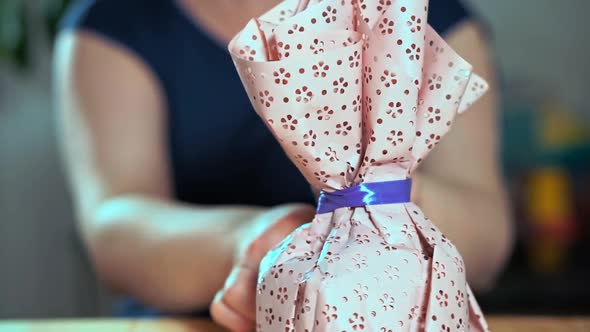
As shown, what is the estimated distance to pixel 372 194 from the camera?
378 millimetres

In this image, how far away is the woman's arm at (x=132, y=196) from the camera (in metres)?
0.64

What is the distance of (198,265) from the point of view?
63cm

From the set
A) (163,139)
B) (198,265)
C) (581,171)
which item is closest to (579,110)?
(581,171)

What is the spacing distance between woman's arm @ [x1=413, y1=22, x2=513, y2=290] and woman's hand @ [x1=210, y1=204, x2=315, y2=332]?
193 millimetres

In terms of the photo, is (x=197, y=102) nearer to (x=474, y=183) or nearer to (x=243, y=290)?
(x=474, y=183)

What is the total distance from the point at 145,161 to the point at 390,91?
551mm

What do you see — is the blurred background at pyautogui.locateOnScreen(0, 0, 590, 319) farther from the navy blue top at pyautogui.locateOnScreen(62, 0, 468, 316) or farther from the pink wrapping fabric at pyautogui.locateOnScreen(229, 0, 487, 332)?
the pink wrapping fabric at pyautogui.locateOnScreen(229, 0, 487, 332)

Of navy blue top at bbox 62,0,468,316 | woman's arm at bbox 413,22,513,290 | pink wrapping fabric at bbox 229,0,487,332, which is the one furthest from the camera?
navy blue top at bbox 62,0,468,316

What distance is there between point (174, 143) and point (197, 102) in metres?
0.06

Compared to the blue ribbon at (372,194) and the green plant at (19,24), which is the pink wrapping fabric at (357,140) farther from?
the green plant at (19,24)

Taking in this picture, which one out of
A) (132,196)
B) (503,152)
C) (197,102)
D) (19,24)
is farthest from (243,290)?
(503,152)

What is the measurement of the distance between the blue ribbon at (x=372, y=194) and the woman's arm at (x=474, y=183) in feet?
0.80

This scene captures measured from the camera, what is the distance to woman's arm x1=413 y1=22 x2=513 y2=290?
0.69 meters

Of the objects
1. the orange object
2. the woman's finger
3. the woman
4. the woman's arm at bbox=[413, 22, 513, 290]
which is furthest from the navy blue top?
the orange object
